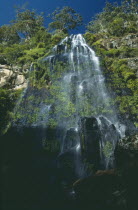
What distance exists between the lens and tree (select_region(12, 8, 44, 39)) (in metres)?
36.0

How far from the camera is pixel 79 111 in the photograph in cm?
1562

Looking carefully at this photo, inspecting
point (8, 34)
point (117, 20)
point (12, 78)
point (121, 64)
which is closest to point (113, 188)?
point (121, 64)

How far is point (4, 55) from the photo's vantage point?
75.3 feet

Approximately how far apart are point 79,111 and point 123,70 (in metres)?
6.31

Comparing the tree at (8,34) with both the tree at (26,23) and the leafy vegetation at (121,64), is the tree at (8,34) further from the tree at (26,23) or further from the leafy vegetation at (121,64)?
the leafy vegetation at (121,64)

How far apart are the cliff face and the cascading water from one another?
2.64 ft

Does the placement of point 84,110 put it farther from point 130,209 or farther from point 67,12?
point 67,12

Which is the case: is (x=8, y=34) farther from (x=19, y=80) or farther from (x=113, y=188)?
(x=113, y=188)

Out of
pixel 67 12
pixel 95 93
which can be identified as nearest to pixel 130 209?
pixel 95 93

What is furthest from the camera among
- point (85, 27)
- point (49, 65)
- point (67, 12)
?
point (85, 27)

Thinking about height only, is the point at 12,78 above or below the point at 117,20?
below

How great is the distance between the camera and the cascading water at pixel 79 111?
1193 centimetres

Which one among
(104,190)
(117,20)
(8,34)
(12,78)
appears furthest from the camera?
(8,34)

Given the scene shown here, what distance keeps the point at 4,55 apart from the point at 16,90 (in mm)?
6972
